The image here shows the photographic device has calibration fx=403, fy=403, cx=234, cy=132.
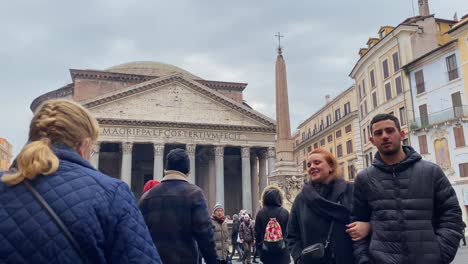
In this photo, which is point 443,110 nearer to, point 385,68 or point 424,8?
point 385,68

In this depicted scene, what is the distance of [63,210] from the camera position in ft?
4.21

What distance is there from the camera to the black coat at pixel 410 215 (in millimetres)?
2289

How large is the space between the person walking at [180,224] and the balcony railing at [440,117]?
A: 20.5 metres

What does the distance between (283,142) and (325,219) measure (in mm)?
10241

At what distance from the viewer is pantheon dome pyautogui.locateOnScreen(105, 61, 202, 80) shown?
3741 centimetres

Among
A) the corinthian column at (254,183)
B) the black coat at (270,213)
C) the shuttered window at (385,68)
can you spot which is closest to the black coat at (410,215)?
the black coat at (270,213)

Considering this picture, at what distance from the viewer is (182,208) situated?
328 cm

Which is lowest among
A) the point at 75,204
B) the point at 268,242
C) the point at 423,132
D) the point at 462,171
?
the point at 268,242

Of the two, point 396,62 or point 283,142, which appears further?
point 396,62

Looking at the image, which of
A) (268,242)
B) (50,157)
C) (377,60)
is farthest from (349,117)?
(50,157)

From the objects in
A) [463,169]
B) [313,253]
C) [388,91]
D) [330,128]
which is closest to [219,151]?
[388,91]

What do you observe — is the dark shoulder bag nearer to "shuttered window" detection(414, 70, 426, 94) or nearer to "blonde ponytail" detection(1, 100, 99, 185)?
"blonde ponytail" detection(1, 100, 99, 185)

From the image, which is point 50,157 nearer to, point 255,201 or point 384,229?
point 384,229

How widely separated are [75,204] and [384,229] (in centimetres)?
183
